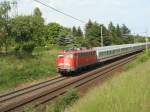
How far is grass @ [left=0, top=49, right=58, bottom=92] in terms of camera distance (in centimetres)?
3030

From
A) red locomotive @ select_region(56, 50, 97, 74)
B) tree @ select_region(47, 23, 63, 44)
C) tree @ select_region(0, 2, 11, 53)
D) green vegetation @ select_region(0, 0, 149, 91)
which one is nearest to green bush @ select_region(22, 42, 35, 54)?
green vegetation @ select_region(0, 0, 149, 91)

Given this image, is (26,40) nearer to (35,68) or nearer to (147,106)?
(35,68)

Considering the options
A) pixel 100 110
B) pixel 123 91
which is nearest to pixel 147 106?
pixel 100 110

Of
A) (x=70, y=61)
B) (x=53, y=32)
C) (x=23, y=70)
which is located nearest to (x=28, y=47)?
(x=23, y=70)

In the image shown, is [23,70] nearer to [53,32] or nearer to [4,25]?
[4,25]

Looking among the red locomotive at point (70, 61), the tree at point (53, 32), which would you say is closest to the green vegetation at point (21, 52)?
the red locomotive at point (70, 61)

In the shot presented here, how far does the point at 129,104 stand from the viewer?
1003 cm

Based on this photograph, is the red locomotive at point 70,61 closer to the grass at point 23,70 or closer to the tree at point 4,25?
the grass at point 23,70

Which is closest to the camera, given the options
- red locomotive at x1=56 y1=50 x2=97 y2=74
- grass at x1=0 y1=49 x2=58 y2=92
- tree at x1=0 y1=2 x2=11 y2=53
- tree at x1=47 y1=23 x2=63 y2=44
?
grass at x1=0 y1=49 x2=58 y2=92

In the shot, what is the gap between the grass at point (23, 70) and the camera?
3030 cm

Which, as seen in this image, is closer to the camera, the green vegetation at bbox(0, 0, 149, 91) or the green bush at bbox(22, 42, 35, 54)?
the green vegetation at bbox(0, 0, 149, 91)

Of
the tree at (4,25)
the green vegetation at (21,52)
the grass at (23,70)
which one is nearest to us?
the grass at (23,70)

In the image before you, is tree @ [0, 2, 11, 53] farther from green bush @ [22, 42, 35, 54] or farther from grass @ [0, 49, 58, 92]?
grass @ [0, 49, 58, 92]

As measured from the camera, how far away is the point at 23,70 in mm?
34844
